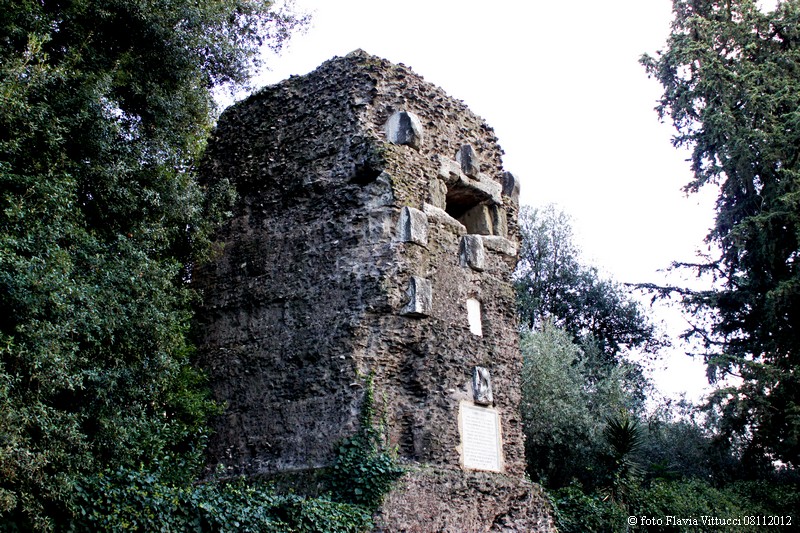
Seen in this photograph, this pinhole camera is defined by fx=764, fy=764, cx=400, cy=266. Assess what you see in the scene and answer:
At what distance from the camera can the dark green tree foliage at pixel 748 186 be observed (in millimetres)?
17562

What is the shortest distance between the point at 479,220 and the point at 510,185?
3.08ft

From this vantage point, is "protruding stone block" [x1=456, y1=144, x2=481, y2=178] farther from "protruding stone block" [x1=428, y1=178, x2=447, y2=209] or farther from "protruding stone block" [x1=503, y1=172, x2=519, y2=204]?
"protruding stone block" [x1=503, y1=172, x2=519, y2=204]

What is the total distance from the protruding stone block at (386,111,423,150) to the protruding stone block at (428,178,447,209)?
0.56m

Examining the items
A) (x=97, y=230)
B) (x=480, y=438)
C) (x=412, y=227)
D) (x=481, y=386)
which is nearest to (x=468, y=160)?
(x=412, y=227)

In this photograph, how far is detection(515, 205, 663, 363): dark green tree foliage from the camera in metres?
27.2

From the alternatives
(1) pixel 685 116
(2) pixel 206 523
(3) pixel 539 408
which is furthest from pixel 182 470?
(1) pixel 685 116

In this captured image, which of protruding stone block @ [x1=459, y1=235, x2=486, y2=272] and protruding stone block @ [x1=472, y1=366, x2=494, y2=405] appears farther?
protruding stone block @ [x1=459, y1=235, x2=486, y2=272]

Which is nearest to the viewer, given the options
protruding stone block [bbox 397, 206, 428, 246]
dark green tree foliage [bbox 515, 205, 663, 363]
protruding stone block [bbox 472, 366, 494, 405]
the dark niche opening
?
protruding stone block [bbox 397, 206, 428, 246]

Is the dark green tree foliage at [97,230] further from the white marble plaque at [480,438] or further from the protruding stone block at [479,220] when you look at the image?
the protruding stone block at [479,220]

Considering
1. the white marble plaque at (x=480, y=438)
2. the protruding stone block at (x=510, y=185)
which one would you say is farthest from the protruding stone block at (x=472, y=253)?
the white marble plaque at (x=480, y=438)

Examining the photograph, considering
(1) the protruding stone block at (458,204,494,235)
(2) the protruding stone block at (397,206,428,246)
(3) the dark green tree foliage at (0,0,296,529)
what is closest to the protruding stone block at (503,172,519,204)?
(1) the protruding stone block at (458,204,494,235)

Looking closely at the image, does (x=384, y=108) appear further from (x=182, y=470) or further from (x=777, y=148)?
(x=777, y=148)

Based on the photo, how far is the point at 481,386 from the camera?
404 inches

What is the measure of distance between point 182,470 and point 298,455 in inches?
54.4
